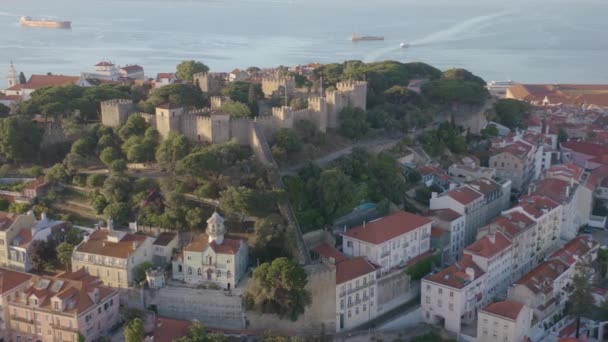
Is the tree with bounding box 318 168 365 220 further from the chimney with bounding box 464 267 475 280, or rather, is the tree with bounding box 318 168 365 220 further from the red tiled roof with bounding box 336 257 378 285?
the chimney with bounding box 464 267 475 280

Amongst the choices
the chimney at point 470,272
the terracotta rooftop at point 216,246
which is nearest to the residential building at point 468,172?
the chimney at point 470,272

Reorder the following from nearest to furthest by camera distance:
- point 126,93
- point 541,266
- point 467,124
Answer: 1. point 541,266
2. point 126,93
3. point 467,124

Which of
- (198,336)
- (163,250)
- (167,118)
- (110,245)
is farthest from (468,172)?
(198,336)

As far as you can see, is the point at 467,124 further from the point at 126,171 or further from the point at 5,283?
the point at 5,283

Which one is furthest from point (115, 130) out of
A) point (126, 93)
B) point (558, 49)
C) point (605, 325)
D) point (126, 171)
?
point (558, 49)

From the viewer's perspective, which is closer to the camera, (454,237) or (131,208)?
(131,208)

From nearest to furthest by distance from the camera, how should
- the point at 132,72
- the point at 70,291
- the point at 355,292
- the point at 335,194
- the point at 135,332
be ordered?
the point at 135,332 → the point at 70,291 → the point at 355,292 → the point at 335,194 → the point at 132,72

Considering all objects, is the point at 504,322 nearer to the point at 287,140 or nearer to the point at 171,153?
the point at 287,140
